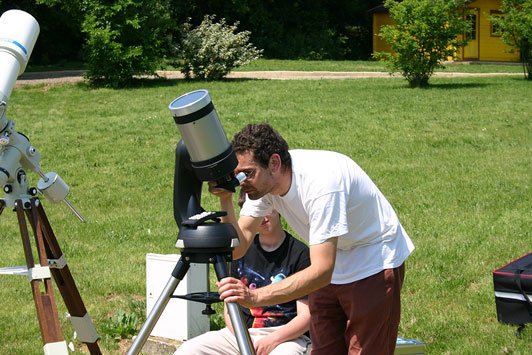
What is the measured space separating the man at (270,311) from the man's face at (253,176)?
1036mm

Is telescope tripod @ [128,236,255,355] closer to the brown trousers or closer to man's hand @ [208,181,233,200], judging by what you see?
man's hand @ [208,181,233,200]

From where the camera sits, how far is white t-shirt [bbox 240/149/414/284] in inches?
129

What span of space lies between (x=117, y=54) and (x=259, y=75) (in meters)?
5.43

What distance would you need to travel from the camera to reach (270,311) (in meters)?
4.60

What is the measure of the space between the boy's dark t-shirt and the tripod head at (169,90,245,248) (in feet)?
4.87

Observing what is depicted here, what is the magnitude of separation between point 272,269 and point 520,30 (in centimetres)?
1790

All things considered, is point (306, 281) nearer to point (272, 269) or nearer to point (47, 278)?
point (47, 278)

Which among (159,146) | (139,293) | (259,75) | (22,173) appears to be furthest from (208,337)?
(259,75)

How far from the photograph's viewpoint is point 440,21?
17.9 metres

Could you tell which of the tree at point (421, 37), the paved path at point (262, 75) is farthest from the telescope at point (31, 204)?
the paved path at point (262, 75)

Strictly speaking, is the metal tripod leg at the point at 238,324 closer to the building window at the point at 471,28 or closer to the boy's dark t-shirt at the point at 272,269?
the boy's dark t-shirt at the point at 272,269

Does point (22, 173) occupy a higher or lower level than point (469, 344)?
higher

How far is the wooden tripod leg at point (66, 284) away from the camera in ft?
13.0

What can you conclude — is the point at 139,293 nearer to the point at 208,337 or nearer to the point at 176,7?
the point at 208,337
